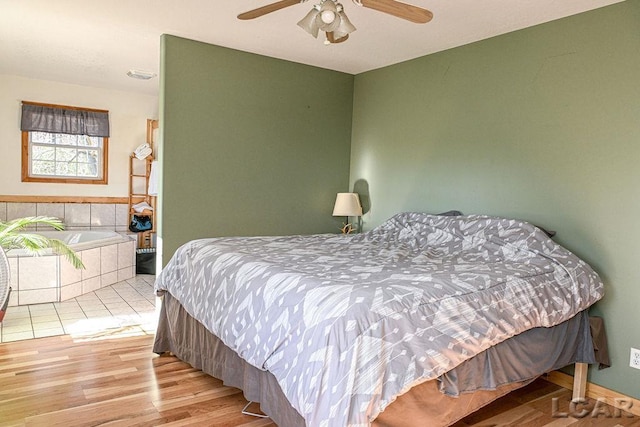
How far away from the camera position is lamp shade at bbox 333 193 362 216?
4.33m

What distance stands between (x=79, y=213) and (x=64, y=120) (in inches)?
46.5

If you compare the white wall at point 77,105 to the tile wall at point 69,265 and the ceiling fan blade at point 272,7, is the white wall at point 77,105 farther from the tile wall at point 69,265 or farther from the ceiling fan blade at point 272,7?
the ceiling fan blade at point 272,7

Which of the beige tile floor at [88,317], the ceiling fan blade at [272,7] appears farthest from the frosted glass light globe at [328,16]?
the beige tile floor at [88,317]

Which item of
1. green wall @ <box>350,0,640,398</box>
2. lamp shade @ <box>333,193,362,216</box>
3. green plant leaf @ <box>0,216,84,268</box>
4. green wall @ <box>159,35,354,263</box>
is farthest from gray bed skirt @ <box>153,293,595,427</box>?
lamp shade @ <box>333,193,362,216</box>

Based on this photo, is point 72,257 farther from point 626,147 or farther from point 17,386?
point 626,147

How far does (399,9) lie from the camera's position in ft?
7.07

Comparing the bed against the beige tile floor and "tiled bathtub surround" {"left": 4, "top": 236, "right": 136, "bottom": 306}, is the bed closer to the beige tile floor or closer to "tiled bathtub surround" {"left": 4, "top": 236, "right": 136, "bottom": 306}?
the beige tile floor

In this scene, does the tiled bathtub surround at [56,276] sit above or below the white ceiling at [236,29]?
below

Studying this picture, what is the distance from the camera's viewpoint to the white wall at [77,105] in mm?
5551

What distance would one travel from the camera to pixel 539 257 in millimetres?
2637

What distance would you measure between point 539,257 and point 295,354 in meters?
1.63

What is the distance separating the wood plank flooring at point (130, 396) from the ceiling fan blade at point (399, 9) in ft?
6.67

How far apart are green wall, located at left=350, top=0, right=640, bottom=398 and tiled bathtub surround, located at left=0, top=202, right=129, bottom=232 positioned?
3924 mm

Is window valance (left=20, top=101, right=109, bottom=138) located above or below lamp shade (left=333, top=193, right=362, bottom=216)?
above
